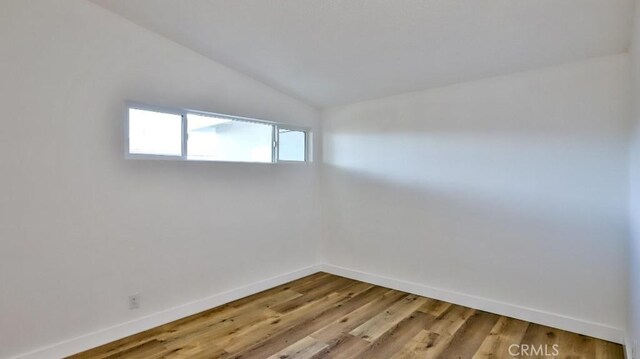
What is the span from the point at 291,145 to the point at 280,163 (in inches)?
14.8

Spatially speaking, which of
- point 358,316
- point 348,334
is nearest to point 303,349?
point 348,334

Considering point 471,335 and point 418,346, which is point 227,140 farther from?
point 471,335

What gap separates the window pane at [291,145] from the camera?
3762 millimetres

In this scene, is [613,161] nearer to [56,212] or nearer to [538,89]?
[538,89]

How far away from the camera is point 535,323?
8.95ft

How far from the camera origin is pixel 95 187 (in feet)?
7.84

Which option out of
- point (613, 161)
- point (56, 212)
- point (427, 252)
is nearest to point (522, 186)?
point (613, 161)

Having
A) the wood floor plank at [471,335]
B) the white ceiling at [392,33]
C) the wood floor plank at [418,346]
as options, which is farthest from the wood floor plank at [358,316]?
the white ceiling at [392,33]

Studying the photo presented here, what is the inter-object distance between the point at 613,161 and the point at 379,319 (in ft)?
7.14

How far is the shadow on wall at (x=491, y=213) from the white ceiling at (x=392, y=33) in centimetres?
67

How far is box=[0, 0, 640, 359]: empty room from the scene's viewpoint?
214 centimetres

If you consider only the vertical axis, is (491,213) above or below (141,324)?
above

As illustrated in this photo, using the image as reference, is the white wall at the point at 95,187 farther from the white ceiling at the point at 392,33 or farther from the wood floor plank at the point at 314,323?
the wood floor plank at the point at 314,323

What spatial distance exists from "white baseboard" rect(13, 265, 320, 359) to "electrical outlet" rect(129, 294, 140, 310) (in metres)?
0.11
